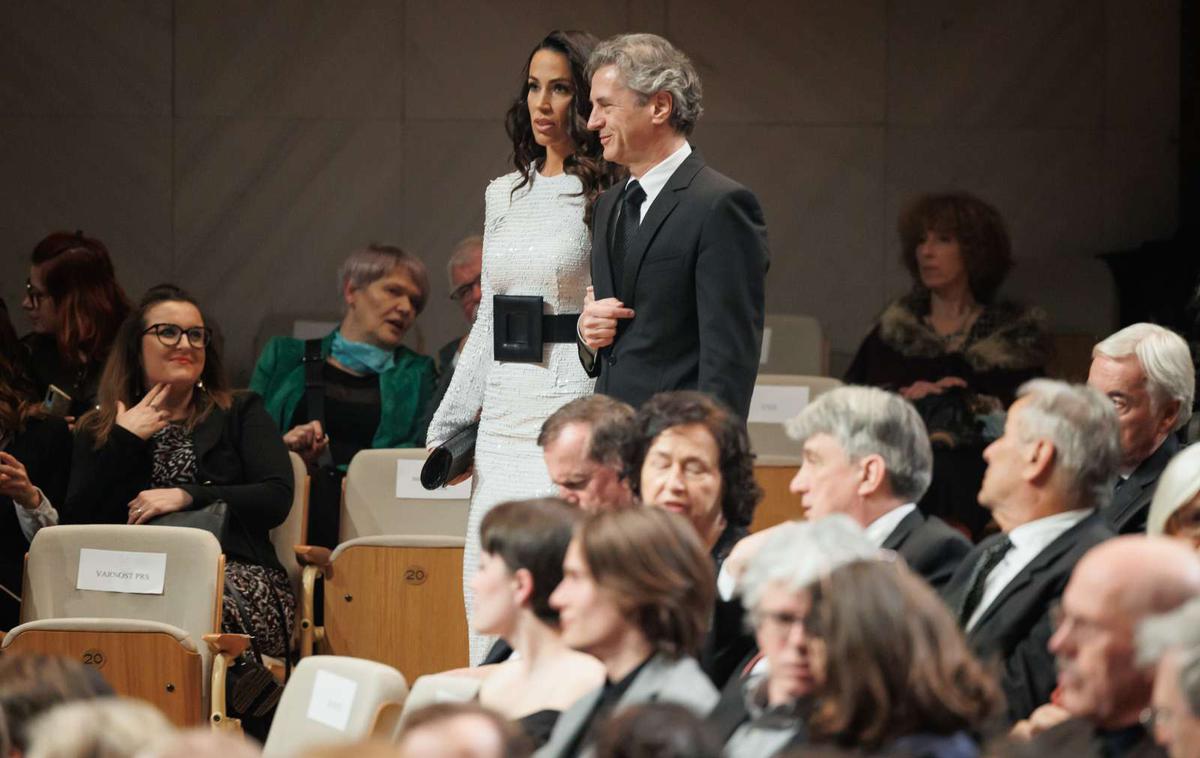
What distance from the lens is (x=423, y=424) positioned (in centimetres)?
558

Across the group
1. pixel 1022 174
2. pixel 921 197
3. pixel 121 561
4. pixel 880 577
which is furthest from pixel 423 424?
pixel 880 577

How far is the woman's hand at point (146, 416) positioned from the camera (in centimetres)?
470

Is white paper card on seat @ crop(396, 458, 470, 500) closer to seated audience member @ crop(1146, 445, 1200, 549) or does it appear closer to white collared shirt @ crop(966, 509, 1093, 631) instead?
white collared shirt @ crop(966, 509, 1093, 631)

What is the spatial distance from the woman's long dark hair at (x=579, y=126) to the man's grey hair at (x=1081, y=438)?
1.12 metres

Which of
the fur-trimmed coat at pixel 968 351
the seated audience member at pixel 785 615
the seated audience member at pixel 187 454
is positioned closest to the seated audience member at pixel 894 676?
the seated audience member at pixel 785 615

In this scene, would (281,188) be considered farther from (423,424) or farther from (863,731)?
(863,731)

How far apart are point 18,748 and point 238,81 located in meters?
4.54

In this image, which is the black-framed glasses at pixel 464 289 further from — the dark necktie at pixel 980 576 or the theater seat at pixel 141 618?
the dark necktie at pixel 980 576

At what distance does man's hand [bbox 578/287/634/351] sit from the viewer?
10.9 ft

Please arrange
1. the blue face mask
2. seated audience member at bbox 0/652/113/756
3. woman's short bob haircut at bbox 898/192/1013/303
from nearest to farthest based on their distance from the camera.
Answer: seated audience member at bbox 0/652/113/756 < the blue face mask < woman's short bob haircut at bbox 898/192/1013/303

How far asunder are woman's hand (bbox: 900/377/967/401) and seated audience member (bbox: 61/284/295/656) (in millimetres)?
2006

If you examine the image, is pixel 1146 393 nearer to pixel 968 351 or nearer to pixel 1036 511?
Result: pixel 1036 511

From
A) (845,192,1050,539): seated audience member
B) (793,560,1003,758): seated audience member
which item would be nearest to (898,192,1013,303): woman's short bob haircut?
(845,192,1050,539): seated audience member

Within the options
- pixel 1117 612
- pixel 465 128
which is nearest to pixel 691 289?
pixel 1117 612
